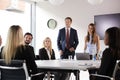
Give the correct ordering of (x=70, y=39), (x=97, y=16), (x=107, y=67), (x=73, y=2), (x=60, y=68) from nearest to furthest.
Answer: (x=107, y=67)
(x=60, y=68)
(x=70, y=39)
(x=97, y=16)
(x=73, y=2)

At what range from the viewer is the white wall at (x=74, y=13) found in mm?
7938

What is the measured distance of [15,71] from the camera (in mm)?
3037

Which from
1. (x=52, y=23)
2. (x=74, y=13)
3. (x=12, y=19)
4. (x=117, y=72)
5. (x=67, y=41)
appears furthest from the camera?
(x=52, y=23)

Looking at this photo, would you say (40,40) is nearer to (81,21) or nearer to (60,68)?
(81,21)

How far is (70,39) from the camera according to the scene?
242 inches

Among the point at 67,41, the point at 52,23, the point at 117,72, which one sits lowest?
the point at 117,72

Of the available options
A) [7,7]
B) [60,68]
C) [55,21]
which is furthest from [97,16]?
[60,68]

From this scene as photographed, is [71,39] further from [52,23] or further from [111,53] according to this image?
[111,53]

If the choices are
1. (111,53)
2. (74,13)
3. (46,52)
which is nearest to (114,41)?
(111,53)

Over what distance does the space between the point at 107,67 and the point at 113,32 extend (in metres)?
0.47

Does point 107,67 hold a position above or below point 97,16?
below

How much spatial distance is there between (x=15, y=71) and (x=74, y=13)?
572 cm

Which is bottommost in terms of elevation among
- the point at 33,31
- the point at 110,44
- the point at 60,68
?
the point at 60,68

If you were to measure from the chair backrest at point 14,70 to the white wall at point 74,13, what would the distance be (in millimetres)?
5279
